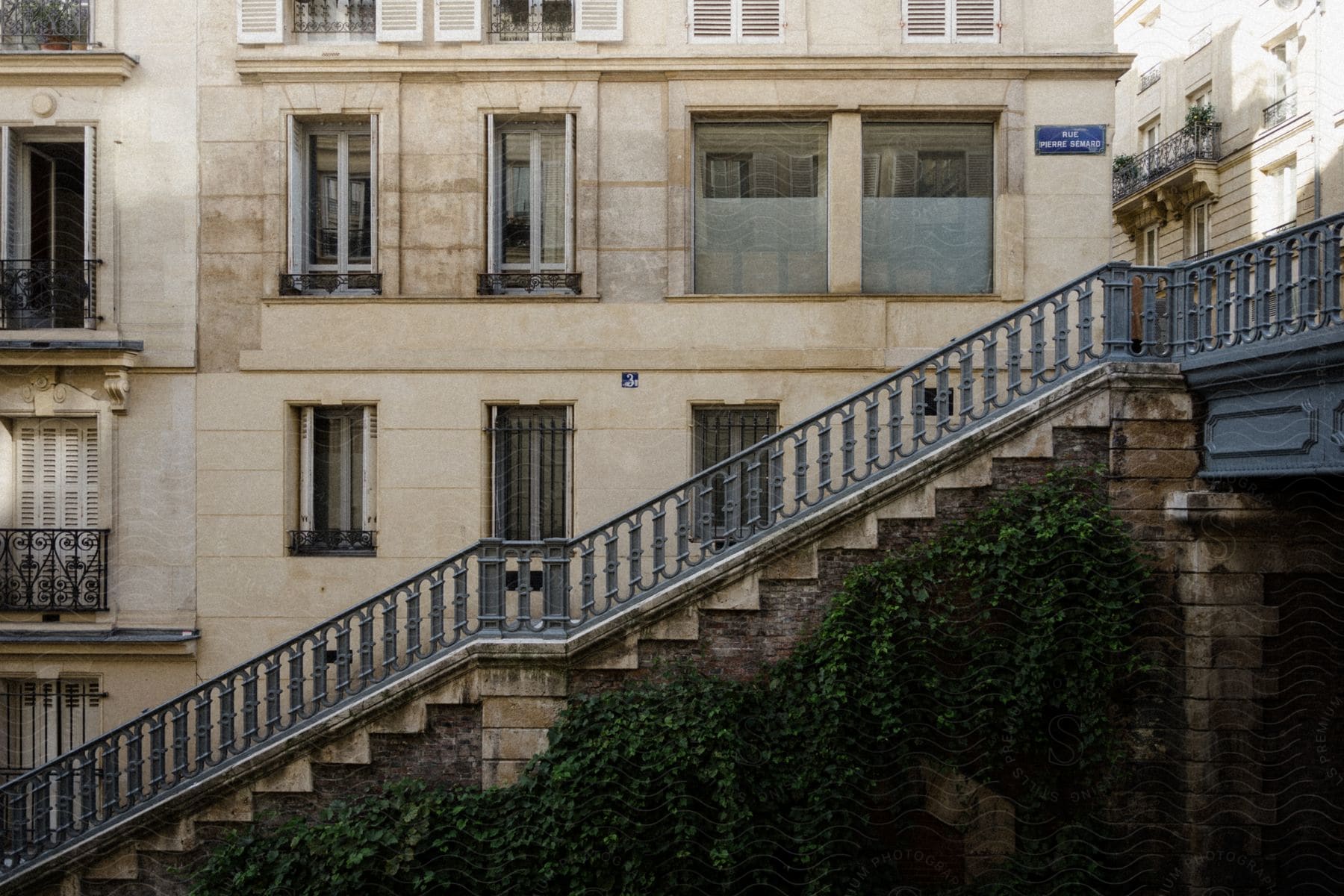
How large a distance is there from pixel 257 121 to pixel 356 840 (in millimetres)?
8005

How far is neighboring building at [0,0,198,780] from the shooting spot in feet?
39.5

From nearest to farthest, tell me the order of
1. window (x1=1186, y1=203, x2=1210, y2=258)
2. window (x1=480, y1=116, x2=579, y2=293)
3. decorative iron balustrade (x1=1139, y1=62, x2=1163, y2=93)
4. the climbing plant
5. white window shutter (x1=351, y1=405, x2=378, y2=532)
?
the climbing plant
white window shutter (x1=351, y1=405, x2=378, y2=532)
window (x1=480, y1=116, x2=579, y2=293)
window (x1=1186, y1=203, x2=1210, y2=258)
decorative iron balustrade (x1=1139, y1=62, x2=1163, y2=93)

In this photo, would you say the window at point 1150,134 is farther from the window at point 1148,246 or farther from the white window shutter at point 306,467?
the white window shutter at point 306,467

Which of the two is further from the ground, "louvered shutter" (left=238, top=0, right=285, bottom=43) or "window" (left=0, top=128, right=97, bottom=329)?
"louvered shutter" (left=238, top=0, right=285, bottom=43)

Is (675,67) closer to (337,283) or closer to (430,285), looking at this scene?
(430,285)

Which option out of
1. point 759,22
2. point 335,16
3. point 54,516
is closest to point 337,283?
point 335,16

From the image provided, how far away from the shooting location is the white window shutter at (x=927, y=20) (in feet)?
39.8

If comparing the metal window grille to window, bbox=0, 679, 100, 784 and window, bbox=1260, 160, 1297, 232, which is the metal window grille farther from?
window, bbox=1260, 160, 1297, 232

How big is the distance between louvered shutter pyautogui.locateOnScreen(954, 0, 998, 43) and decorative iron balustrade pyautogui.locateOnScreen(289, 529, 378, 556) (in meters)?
8.78

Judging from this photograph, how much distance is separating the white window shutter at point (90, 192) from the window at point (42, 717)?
4853 mm

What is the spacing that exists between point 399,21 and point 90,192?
4.03 metres

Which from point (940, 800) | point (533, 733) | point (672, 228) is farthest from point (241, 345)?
point (940, 800)

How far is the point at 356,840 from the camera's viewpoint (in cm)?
865

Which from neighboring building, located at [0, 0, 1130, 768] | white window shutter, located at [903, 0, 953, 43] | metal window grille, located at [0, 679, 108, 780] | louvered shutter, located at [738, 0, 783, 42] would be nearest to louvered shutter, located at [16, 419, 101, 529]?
neighboring building, located at [0, 0, 1130, 768]
